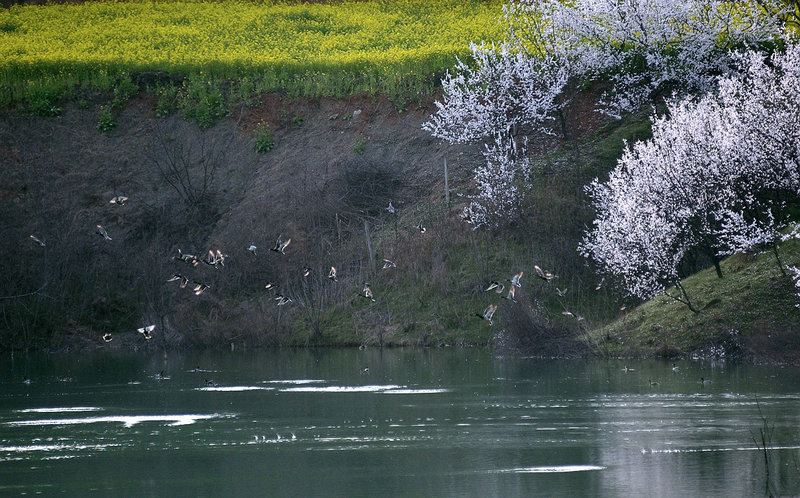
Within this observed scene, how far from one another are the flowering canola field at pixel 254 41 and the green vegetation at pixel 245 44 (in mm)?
77

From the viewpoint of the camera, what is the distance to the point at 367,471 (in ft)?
70.6

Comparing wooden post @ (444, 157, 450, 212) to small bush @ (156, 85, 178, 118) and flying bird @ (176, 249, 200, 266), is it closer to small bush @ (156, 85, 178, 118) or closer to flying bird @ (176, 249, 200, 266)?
flying bird @ (176, 249, 200, 266)

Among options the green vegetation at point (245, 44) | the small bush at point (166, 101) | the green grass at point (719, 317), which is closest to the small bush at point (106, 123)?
the green vegetation at point (245, 44)

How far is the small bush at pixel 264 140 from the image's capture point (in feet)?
234

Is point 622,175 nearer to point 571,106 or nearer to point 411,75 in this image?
point 571,106

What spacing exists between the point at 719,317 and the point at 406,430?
17835 mm

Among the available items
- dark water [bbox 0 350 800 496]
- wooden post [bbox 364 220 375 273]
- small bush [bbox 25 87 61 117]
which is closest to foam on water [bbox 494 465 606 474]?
dark water [bbox 0 350 800 496]

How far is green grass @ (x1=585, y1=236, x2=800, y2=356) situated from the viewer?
3947cm

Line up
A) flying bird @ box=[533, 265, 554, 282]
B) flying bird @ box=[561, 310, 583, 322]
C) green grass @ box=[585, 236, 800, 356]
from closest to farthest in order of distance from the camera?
green grass @ box=[585, 236, 800, 356], flying bird @ box=[533, 265, 554, 282], flying bird @ box=[561, 310, 583, 322]

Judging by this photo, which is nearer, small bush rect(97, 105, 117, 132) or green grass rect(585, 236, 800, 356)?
green grass rect(585, 236, 800, 356)

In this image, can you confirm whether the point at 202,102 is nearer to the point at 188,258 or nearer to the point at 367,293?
the point at 188,258

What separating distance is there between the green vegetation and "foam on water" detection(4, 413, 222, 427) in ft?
144

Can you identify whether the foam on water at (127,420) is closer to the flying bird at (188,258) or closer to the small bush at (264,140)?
the flying bird at (188,258)

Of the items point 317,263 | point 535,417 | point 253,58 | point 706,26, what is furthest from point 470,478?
point 253,58
